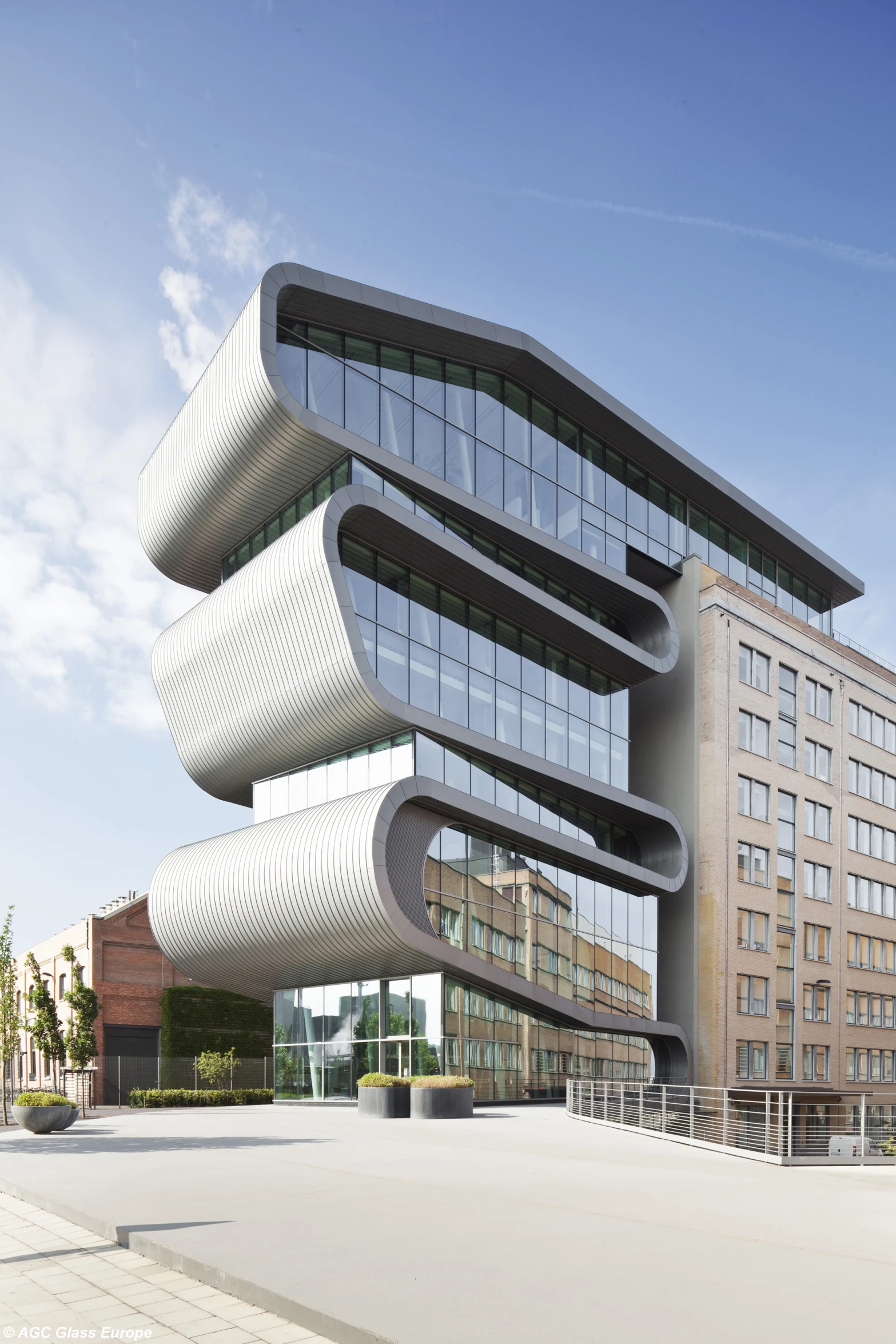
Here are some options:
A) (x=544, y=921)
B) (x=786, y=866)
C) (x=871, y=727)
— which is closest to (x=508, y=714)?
(x=544, y=921)

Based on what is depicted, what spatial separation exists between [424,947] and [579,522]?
676 inches

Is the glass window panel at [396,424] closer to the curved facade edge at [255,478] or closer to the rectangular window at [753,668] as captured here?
the curved facade edge at [255,478]

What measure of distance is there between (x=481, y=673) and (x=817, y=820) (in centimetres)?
1996

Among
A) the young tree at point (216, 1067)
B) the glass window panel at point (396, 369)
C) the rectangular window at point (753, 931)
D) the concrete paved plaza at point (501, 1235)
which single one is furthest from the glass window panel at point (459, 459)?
the young tree at point (216, 1067)

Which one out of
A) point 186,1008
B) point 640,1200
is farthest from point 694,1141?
point 186,1008

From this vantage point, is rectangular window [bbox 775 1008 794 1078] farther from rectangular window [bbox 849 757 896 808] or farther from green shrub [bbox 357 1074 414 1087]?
green shrub [bbox 357 1074 414 1087]

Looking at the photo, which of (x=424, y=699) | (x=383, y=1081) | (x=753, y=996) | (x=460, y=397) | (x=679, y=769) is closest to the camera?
(x=383, y=1081)

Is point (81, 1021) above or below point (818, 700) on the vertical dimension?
below

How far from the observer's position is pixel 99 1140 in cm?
2292

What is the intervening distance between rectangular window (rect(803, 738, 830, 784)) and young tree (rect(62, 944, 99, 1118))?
30.0m

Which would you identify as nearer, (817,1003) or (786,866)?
(786,866)

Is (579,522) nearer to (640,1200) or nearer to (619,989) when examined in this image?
(619,989)

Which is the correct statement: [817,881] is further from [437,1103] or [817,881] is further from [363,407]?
[363,407]

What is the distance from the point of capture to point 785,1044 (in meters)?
46.9
